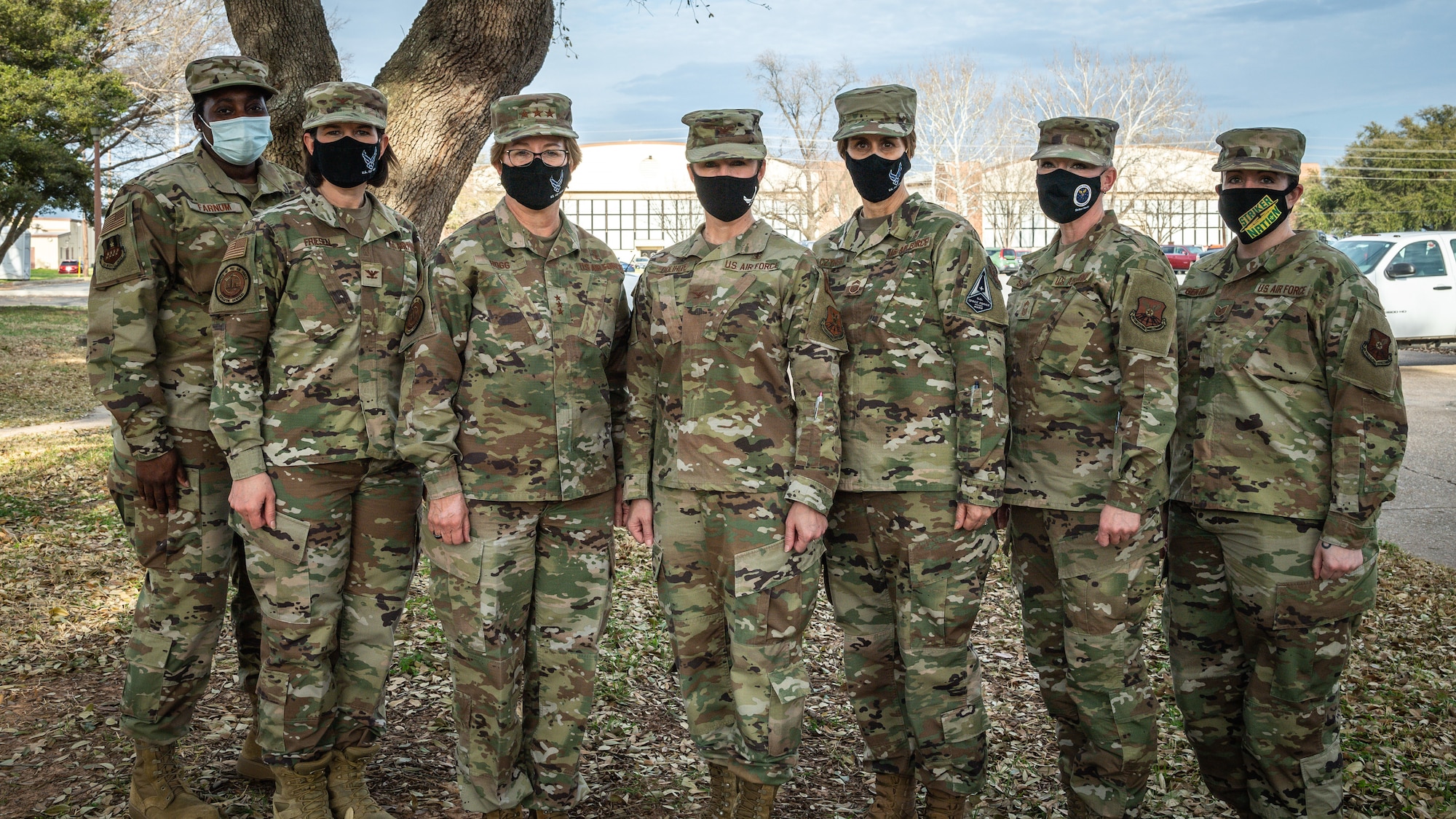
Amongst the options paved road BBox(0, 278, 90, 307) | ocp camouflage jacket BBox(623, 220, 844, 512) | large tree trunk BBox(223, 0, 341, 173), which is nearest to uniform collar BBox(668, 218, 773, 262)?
ocp camouflage jacket BBox(623, 220, 844, 512)

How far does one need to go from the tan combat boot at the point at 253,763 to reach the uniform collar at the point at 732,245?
95.3 inches

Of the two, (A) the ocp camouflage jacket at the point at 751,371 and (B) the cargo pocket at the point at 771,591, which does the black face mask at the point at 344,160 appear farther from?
(B) the cargo pocket at the point at 771,591

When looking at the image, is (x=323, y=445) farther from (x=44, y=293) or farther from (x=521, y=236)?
(x=44, y=293)

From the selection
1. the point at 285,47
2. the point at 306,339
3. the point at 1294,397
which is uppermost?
the point at 285,47

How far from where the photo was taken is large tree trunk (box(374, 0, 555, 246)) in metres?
5.98

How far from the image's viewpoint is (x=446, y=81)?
602 cm

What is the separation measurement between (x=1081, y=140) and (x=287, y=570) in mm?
3119

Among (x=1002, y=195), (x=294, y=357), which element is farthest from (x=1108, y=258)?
(x=1002, y=195)

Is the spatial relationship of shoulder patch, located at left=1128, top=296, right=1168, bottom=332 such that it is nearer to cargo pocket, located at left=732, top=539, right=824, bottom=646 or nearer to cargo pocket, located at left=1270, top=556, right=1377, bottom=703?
cargo pocket, located at left=1270, top=556, right=1377, bottom=703

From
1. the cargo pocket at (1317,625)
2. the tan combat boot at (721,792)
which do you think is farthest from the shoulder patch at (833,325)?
the cargo pocket at (1317,625)

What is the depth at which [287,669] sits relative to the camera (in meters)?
3.31

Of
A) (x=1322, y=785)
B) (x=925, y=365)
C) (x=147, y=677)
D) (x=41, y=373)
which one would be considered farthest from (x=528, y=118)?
(x=41, y=373)

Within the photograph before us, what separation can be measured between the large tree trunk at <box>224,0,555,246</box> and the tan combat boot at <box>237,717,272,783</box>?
3.33 metres

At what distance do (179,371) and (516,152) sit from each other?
1473 millimetres
